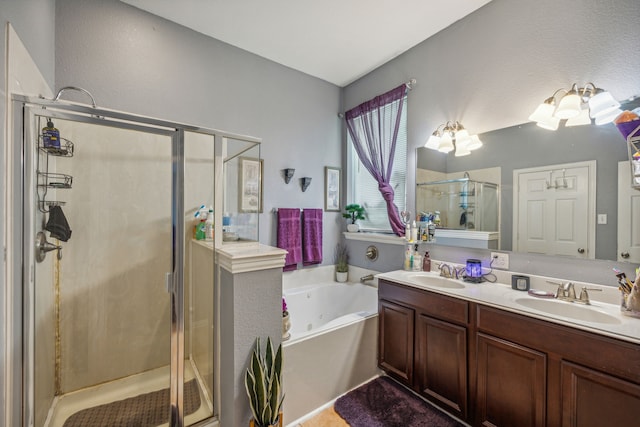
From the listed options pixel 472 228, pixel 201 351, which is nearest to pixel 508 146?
pixel 472 228

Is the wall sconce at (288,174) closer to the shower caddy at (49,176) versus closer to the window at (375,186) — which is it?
the window at (375,186)

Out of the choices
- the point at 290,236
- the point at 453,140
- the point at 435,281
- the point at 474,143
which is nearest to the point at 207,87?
the point at 290,236

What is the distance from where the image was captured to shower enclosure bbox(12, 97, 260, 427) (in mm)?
1258

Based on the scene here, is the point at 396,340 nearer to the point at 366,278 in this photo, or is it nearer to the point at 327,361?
the point at 327,361

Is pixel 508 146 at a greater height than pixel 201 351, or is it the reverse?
pixel 508 146

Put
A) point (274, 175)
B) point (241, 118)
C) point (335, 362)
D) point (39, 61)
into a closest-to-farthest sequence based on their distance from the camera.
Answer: point (39, 61), point (335, 362), point (241, 118), point (274, 175)

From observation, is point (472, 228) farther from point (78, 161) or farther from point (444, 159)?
point (78, 161)

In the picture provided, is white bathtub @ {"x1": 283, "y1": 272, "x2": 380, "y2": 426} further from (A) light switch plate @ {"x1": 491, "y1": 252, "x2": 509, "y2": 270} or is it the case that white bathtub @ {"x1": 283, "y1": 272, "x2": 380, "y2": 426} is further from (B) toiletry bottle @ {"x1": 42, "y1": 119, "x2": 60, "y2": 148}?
(B) toiletry bottle @ {"x1": 42, "y1": 119, "x2": 60, "y2": 148}

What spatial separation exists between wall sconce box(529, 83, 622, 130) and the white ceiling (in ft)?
3.24

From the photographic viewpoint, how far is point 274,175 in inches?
107

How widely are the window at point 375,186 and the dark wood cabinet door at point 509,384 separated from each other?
1.47 m

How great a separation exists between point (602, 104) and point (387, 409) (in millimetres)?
2237

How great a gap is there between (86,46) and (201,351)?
7.46ft

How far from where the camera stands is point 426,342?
177 cm
